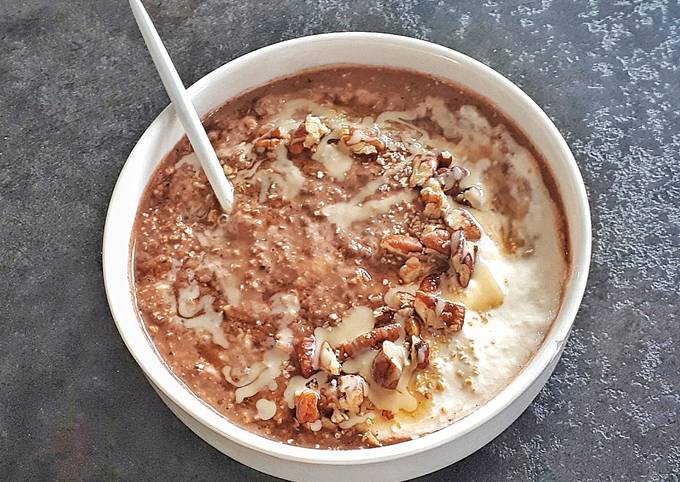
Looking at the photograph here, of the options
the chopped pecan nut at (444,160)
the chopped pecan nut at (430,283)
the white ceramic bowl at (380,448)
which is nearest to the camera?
the white ceramic bowl at (380,448)

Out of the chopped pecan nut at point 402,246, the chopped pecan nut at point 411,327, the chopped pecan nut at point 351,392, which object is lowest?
the chopped pecan nut at point 351,392

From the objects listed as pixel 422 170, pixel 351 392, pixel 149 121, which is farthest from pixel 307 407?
pixel 149 121

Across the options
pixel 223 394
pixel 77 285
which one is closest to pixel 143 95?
pixel 77 285

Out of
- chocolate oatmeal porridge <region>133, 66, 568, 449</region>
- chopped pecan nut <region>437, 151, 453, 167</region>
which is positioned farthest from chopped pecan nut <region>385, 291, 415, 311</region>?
chopped pecan nut <region>437, 151, 453, 167</region>

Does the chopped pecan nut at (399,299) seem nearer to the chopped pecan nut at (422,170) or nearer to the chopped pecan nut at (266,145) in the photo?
the chopped pecan nut at (422,170)

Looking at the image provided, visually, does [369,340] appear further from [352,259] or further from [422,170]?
[422,170]

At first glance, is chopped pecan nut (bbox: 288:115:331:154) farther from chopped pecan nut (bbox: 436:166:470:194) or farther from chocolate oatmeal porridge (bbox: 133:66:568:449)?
chopped pecan nut (bbox: 436:166:470:194)

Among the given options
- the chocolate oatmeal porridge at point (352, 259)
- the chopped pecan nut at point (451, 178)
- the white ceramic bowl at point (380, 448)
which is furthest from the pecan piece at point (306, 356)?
the chopped pecan nut at point (451, 178)
